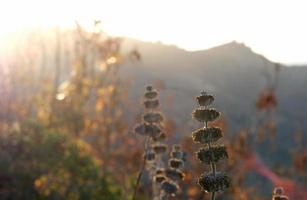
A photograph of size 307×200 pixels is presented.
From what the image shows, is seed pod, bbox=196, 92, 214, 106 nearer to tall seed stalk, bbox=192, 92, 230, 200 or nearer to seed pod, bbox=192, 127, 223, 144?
tall seed stalk, bbox=192, 92, 230, 200

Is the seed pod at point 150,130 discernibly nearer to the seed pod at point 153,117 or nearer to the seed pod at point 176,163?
the seed pod at point 153,117

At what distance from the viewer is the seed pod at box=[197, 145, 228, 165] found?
6.59 m

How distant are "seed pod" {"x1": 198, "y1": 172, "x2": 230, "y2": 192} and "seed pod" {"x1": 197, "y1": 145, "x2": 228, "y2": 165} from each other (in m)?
0.14

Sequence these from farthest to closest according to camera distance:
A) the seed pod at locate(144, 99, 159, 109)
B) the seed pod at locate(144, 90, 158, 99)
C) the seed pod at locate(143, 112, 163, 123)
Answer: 1. the seed pod at locate(143, 112, 163, 123)
2. the seed pod at locate(144, 99, 159, 109)
3. the seed pod at locate(144, 90, 158, 99)

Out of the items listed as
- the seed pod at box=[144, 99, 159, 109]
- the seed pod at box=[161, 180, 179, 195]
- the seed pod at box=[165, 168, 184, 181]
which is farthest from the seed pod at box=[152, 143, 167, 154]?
the seed pod at box=[161, 180, 179, 195]

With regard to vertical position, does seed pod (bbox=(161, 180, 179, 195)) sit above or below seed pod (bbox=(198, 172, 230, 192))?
above

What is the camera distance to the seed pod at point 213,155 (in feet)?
21.6

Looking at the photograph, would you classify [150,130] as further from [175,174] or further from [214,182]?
[214,182]

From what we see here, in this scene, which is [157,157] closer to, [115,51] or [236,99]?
[115,51]

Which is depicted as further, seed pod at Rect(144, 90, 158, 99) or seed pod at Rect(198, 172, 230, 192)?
seed pod at Rect(144, 90, 158, 99)

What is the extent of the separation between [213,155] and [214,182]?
9.8 inches

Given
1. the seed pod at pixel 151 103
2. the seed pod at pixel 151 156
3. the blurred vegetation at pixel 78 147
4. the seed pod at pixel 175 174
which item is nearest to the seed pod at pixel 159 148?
the seed pod at pixel 151 156

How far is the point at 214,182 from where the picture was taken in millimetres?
6566

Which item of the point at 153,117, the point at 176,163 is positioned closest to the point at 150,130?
the point at 153,117
